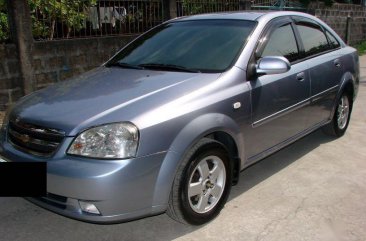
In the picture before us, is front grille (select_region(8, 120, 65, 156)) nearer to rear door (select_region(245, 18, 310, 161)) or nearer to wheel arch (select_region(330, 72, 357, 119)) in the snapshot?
rear door (select_region(245, 18, 310, 161))

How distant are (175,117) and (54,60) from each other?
15.0 feet

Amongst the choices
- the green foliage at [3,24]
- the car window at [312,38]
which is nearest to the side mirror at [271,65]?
the car window at [312,38]

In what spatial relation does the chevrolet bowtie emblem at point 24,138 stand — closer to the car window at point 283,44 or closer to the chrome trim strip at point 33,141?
the chrome trim strip at point 33,141

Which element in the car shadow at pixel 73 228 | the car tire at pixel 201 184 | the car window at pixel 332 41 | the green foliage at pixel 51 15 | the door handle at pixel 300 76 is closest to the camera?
the car tire at pixel 201 184

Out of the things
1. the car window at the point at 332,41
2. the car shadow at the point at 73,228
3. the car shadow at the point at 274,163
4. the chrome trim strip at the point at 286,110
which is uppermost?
the car window at the point at 332,41

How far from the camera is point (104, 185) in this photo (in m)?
2.76

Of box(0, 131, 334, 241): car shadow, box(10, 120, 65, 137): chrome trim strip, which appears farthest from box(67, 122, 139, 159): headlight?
box(0, 131, 334, 241): car shadow

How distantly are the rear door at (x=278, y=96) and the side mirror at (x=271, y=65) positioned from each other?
0.11 meters

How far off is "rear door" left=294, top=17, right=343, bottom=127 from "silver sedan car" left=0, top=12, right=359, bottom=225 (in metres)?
0.02

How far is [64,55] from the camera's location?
7.14 metres

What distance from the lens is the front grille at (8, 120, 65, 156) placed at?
2.95m

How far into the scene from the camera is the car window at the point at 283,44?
4070mm

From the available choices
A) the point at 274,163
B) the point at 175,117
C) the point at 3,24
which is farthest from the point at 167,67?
the point at 3,24

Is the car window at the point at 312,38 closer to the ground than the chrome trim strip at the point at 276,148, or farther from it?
farther from it
